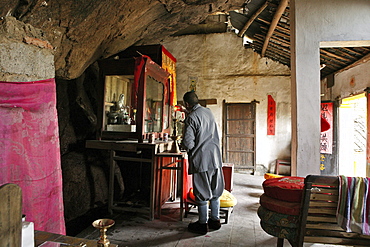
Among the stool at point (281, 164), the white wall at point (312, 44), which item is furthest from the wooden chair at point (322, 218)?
the stool at point (281, 164)

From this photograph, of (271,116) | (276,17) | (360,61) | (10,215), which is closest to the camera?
(10,215)

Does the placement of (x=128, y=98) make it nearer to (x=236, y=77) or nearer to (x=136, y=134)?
(x=136, y=134)

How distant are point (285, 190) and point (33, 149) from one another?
2.67 meters

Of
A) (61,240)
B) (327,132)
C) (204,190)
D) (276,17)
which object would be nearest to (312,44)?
(276,17)

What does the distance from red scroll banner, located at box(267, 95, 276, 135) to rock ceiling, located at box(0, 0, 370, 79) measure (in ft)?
5.75

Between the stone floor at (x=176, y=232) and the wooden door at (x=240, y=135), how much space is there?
4.59 meters

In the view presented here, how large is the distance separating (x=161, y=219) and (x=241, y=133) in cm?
584

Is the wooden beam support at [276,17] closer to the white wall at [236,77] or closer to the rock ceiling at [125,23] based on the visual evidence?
the rock ceiling at [125,23]

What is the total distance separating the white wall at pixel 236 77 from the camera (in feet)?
29.3

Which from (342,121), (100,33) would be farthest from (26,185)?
(342,121)

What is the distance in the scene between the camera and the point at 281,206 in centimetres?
238

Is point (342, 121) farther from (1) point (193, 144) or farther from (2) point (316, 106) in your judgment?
(1) point (193, 144)

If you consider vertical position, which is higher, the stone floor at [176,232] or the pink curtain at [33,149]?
the pink curtain at [33,149]

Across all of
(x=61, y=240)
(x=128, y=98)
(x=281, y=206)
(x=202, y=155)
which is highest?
(x=128, y=98)
